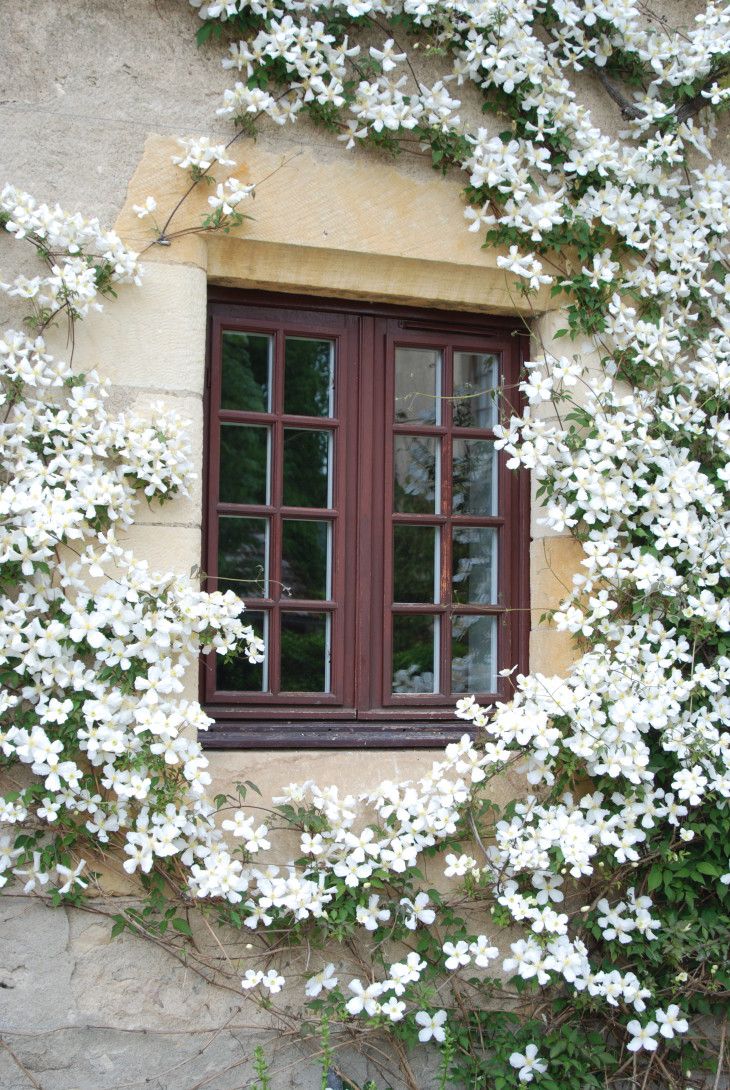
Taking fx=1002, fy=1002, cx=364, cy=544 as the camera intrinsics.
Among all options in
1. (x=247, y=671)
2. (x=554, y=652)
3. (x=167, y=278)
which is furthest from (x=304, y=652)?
(x=167, y=278)

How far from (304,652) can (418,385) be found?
3.14ft

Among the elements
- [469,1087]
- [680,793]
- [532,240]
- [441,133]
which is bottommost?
[469,1087]

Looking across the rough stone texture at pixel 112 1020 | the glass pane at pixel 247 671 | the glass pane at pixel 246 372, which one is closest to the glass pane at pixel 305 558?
the glass pane at pixel 247 671

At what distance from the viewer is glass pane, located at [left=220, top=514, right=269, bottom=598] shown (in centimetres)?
310

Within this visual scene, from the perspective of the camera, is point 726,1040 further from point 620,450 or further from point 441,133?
point 441,133

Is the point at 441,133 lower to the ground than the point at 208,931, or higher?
higher

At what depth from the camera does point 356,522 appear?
3.17m

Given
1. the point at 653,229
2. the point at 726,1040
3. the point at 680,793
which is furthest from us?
the point at 653,229

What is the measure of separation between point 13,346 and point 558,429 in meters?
1.63

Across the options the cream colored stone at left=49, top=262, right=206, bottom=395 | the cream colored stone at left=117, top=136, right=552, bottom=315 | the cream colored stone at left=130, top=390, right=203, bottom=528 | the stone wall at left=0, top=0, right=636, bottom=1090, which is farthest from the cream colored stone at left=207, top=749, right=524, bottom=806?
the cream colored stone at left=117, top=136, right=552, bottom=315

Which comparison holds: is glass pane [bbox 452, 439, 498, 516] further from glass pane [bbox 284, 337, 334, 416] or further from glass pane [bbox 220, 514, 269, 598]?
glass pane [bbox 220, 514, 269, 598]

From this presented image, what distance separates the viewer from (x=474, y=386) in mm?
3367

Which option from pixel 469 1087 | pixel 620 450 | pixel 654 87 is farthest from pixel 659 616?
pixel 654 87

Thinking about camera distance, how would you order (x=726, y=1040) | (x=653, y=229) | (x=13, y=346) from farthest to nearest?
(x=653, y=229), (x=726, y=1040), (x=13, y=346)
